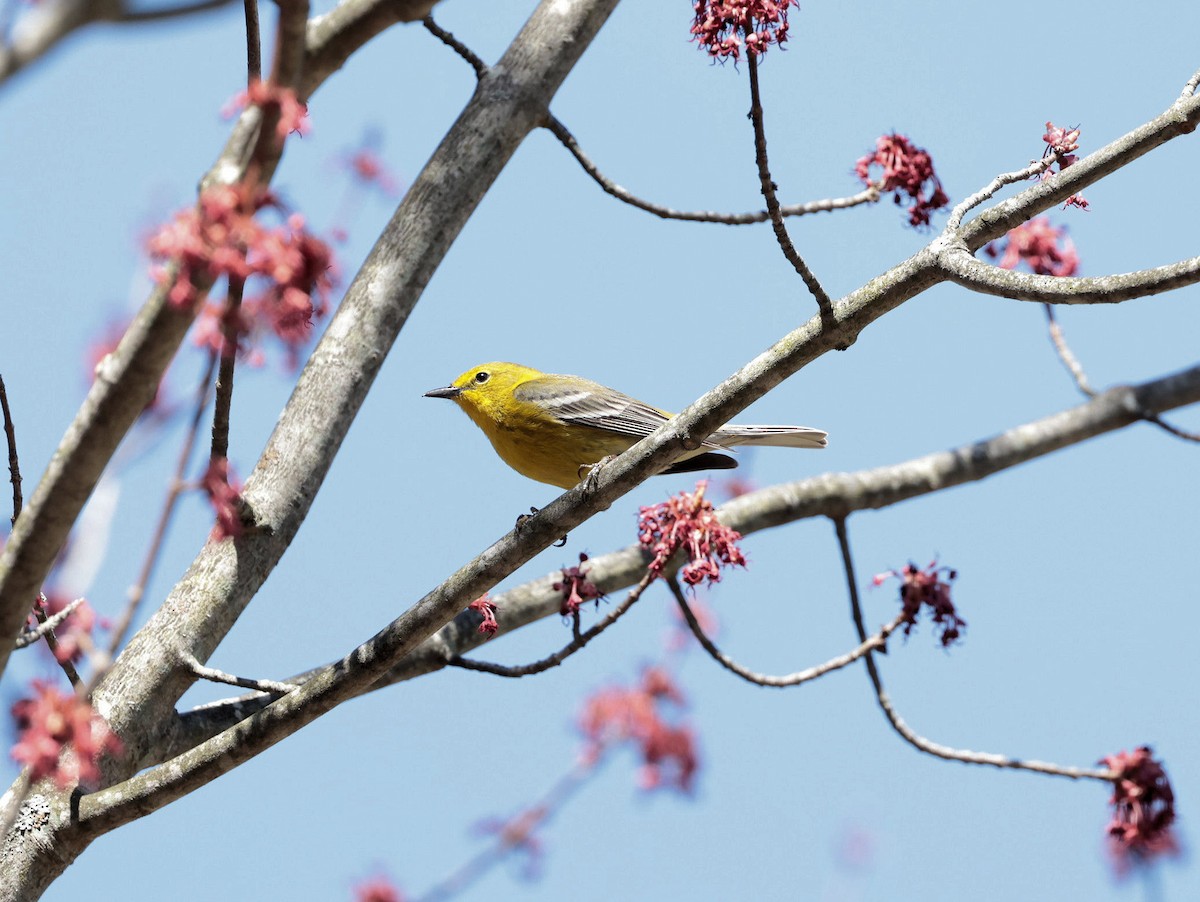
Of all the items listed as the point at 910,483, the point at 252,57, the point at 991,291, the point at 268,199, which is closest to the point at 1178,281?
the point at 991,291

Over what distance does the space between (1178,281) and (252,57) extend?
228cm

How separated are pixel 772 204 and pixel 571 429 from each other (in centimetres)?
359

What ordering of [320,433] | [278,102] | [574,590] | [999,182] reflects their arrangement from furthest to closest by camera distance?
1. [320,433]
2. [574,590]
3. [999,182]
4. [278,102]

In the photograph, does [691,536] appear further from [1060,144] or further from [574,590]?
[1060,144]

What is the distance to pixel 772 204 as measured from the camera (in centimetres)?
322

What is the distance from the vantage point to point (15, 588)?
2148 millimetres

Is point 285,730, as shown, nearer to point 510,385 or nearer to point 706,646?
point 706,646

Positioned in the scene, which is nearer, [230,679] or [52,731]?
[52,731]

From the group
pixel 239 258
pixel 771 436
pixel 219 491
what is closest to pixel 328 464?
pixel 219 491

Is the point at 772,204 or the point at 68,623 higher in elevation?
the point at 772,204

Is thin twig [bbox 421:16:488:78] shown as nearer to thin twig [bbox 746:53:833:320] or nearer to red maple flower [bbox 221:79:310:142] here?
thin twig [bbox 746:53:833:320]

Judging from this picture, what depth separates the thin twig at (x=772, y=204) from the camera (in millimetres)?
3119

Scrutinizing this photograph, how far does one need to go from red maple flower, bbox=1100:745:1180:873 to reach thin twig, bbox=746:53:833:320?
200 cm

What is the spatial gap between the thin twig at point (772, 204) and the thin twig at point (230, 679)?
6.81 ft
